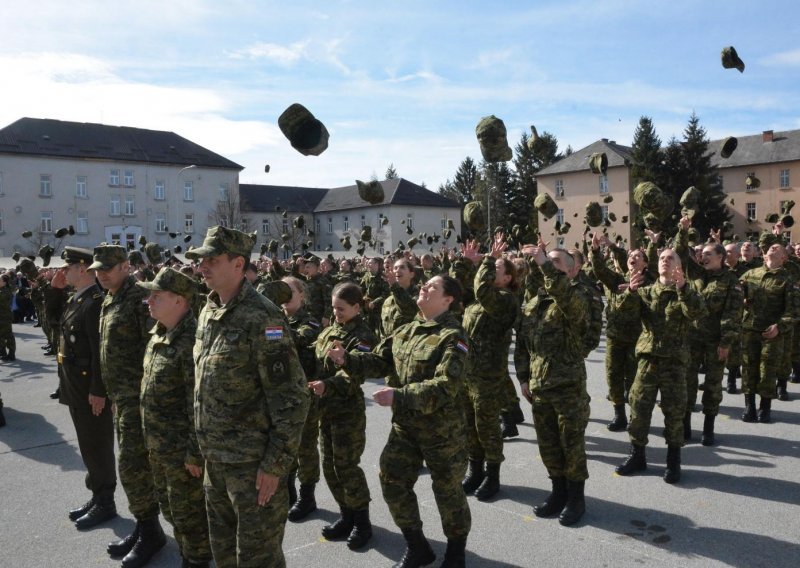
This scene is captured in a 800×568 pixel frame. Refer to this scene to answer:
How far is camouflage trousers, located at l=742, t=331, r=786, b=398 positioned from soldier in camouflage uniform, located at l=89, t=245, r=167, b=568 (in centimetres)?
702

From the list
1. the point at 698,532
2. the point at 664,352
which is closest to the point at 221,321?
the point at 698,532

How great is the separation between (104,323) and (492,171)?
65.5 meters

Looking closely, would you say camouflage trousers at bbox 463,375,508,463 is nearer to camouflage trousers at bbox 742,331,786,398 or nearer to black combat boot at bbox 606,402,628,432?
black combat boot at bbox 606,402,628,432

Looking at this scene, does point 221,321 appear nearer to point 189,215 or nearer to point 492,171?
point 189,215

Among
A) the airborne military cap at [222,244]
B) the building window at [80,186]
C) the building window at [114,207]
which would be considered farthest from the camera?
the building window at [114,207]

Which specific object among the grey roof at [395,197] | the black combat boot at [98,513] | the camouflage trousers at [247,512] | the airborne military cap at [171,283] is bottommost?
the black combat boot at [98,513]

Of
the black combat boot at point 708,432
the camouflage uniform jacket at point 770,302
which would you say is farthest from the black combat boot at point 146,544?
the camouflage uniform jacket at point 770,302

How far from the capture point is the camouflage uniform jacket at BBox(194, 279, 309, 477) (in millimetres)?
3307

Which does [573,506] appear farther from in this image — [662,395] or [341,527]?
[341,527]

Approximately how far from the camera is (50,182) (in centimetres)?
5022

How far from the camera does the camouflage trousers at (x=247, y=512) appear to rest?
3322 mm

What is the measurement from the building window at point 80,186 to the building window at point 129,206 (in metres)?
3.21

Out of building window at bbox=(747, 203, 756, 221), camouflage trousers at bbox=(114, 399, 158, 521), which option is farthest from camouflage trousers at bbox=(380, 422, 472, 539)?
building window at bbox=(747, 203, 756, 221)

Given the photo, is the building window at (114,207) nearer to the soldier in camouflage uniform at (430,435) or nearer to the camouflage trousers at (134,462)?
the camouflage trousers at (134,462)
